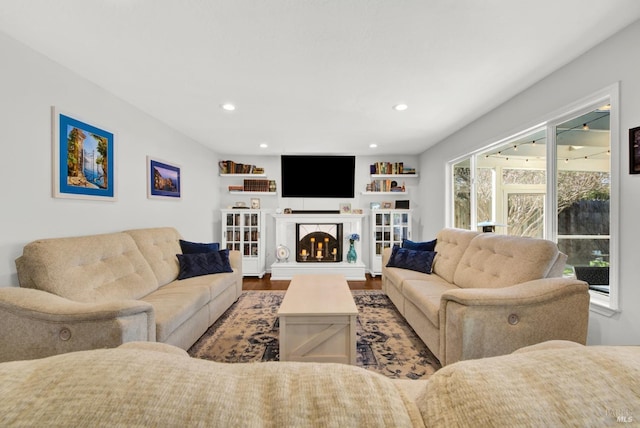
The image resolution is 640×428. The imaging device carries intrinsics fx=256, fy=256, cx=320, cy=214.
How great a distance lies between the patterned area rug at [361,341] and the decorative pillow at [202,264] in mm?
555

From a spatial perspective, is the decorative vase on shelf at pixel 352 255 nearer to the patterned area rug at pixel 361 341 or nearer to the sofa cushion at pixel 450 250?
the patterned area rug at pixel 361 341

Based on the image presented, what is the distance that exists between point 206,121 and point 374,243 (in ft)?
11.6

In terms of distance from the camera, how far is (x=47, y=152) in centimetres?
201

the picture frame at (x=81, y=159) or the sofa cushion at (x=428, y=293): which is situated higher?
the picture frame at (x=81, y=159)

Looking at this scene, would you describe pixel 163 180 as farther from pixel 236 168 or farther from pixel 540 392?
pixel 540 392

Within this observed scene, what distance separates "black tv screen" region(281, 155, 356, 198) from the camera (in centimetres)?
507

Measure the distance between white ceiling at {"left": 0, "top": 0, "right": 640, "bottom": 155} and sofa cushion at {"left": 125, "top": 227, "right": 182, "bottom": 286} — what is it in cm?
144

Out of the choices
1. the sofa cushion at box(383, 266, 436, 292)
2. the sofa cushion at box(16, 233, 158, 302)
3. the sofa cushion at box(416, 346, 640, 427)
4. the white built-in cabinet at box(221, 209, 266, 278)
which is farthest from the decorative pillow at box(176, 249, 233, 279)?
the sofa cushion at box(416, 346, 640, 427)

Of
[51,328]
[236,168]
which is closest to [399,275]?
[51,328]

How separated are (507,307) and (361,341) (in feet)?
4.18

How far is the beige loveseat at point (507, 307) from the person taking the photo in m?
1.67

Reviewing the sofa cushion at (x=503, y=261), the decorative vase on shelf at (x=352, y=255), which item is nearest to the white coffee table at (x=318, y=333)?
the sofa cushion at (x=503, y=261)

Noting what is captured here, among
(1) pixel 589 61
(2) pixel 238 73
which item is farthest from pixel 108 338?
(1) pixel 589 61

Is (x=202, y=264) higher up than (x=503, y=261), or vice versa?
(x=503, y=261)
